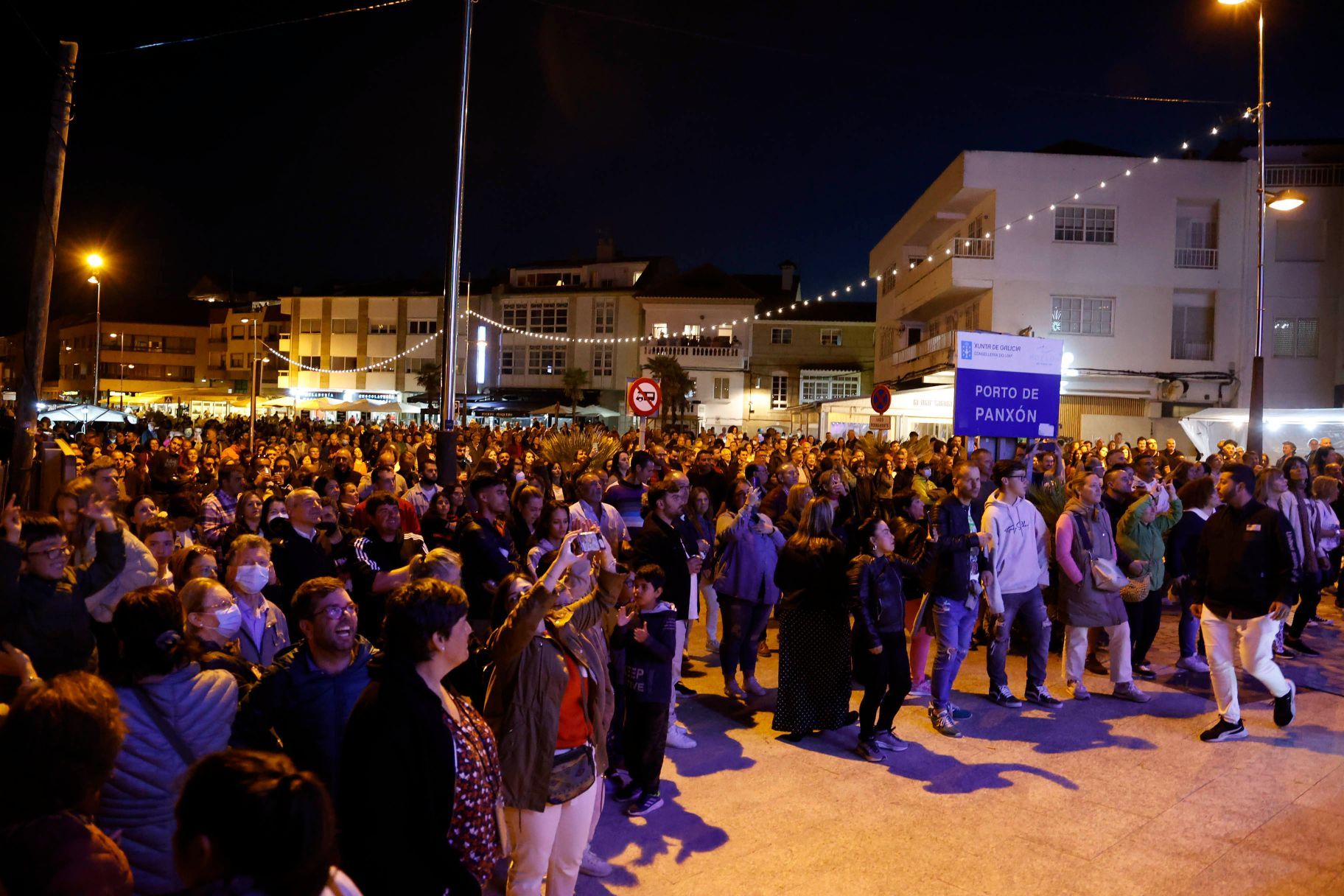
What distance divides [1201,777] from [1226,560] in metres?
1.62

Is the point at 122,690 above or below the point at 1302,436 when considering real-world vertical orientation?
below

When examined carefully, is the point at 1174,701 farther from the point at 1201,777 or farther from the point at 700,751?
the point at 700,751

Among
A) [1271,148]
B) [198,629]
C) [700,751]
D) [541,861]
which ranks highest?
[1271,148]

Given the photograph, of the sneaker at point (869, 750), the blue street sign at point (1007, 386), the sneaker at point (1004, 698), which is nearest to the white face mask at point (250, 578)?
the sneaker at point (869, 750)

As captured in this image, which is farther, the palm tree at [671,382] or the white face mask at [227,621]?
the palm tree at [671,382]

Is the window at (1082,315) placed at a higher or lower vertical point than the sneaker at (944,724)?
higher

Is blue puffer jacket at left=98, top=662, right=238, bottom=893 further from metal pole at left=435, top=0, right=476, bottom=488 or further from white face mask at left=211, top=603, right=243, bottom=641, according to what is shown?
metal pole at left=435, top=0, right=476, bottom=488

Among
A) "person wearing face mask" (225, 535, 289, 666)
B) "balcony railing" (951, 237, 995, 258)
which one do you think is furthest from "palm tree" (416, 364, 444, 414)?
"person wearing face mask" (225, 535, 289, 666)

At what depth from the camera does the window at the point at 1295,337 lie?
2616cm

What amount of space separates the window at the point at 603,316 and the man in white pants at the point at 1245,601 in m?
45.7

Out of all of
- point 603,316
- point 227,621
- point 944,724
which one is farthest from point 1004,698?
point 603,316

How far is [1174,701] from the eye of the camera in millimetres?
7086

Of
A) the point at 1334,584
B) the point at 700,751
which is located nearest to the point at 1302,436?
the point at 1334,584

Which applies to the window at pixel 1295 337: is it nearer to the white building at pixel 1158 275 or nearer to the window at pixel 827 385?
the white building at pixel 1158 275
